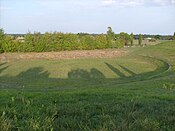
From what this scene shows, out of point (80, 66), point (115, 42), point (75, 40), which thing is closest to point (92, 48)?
point (75, 40)

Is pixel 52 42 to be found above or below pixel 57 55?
above

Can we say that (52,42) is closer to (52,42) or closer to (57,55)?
(52,42)

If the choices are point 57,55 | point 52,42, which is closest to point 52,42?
point 52,42

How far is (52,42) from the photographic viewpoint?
193ft

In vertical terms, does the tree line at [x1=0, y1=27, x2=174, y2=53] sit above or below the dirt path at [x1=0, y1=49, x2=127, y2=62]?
above

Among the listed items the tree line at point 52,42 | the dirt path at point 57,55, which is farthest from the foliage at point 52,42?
the dirt path at point 57,55

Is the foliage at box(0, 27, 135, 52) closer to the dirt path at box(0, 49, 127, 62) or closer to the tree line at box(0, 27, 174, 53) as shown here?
the tree line at box(0, 27, 174, 53)

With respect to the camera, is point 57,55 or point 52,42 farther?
point 52,42

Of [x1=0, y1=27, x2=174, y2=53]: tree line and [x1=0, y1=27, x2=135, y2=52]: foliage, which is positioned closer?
[x1=0, y1=27, x2=174, y2=53]: tree line

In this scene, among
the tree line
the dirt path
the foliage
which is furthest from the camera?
the foliage

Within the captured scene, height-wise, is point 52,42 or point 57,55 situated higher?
point 52,42

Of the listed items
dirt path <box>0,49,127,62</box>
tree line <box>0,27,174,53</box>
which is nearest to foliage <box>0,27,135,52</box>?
tree line <box>0,27,174,53</box>

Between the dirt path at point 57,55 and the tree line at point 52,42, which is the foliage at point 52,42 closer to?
the tree line at point 52,42

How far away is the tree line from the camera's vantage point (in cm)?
5538
